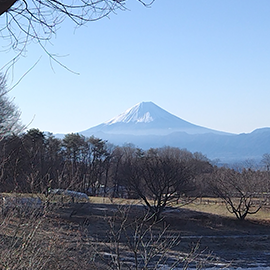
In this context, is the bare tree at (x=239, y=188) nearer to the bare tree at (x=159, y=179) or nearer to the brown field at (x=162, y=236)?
the brown field at (x=162, y=236)

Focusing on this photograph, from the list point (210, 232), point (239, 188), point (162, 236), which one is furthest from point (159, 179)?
point (162, 236)

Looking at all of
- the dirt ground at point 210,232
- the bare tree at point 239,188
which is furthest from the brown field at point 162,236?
the bare tree at point 239,188

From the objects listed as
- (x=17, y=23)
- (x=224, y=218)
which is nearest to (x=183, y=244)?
(x=224, y=218)

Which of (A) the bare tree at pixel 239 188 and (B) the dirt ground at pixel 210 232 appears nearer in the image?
(B) the dirt ground at pixel 210 232

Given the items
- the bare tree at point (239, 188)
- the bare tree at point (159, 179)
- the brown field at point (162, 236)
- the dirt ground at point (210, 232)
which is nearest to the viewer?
the brown field at point (162, 236)

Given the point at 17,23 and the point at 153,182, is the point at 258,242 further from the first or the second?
the point at 17,23

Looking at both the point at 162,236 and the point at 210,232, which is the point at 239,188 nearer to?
the point at 210,232

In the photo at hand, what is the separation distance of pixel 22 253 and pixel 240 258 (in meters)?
12.5

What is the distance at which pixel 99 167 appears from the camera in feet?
147

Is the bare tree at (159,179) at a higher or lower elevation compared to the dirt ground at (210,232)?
higher

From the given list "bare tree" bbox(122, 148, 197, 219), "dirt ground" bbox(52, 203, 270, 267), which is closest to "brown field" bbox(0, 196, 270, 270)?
"dirt ground" bbox(52, 203, 270, 267)

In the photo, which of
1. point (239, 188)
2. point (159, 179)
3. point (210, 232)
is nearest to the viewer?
point (210, 232)

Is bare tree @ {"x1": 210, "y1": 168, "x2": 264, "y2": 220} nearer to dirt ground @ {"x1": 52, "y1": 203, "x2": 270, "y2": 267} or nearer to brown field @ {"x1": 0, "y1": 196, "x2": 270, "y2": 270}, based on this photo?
brown field @ {"x1": 0, "y1": 196, "x2": 270, "y2": 270}

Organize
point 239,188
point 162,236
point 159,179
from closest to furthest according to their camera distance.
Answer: point 162,236 < point 159,179 < point 239,188
